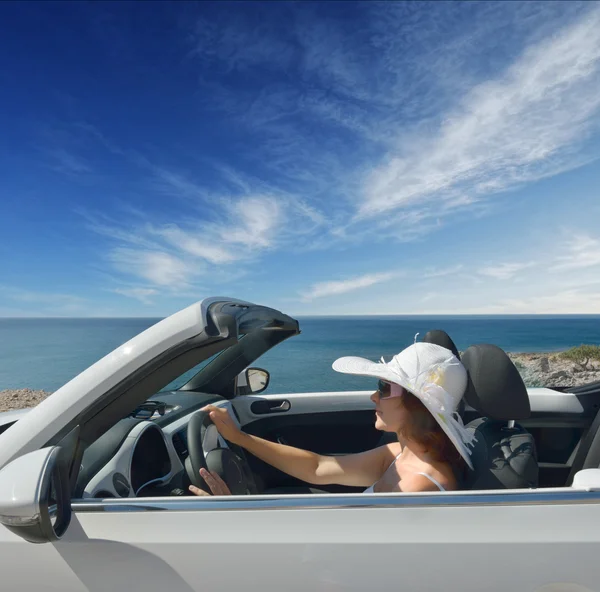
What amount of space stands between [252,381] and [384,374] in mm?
1894

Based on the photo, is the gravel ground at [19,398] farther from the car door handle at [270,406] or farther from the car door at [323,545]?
the car door at [323,545]

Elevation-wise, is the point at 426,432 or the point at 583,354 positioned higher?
the point at 426,432

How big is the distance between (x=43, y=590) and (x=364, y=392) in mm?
2457

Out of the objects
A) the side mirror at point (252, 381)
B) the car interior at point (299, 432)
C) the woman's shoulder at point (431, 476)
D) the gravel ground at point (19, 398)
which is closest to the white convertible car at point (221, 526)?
the car interior at point (299, 432)

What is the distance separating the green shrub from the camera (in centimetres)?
1878

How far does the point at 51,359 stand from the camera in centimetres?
6303

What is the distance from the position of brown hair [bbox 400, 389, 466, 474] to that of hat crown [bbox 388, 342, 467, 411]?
10 cm

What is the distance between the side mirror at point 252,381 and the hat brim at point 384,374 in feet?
5.12

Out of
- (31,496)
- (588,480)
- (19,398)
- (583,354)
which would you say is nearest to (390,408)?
(588,480)

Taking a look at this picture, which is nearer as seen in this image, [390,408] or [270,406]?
[390,408]

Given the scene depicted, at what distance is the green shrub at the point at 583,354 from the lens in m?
18.8

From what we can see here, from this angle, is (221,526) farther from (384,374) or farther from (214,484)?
(384,374)

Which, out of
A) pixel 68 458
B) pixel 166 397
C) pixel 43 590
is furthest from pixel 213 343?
pixel 166 397

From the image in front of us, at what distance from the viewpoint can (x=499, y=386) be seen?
1889mm
